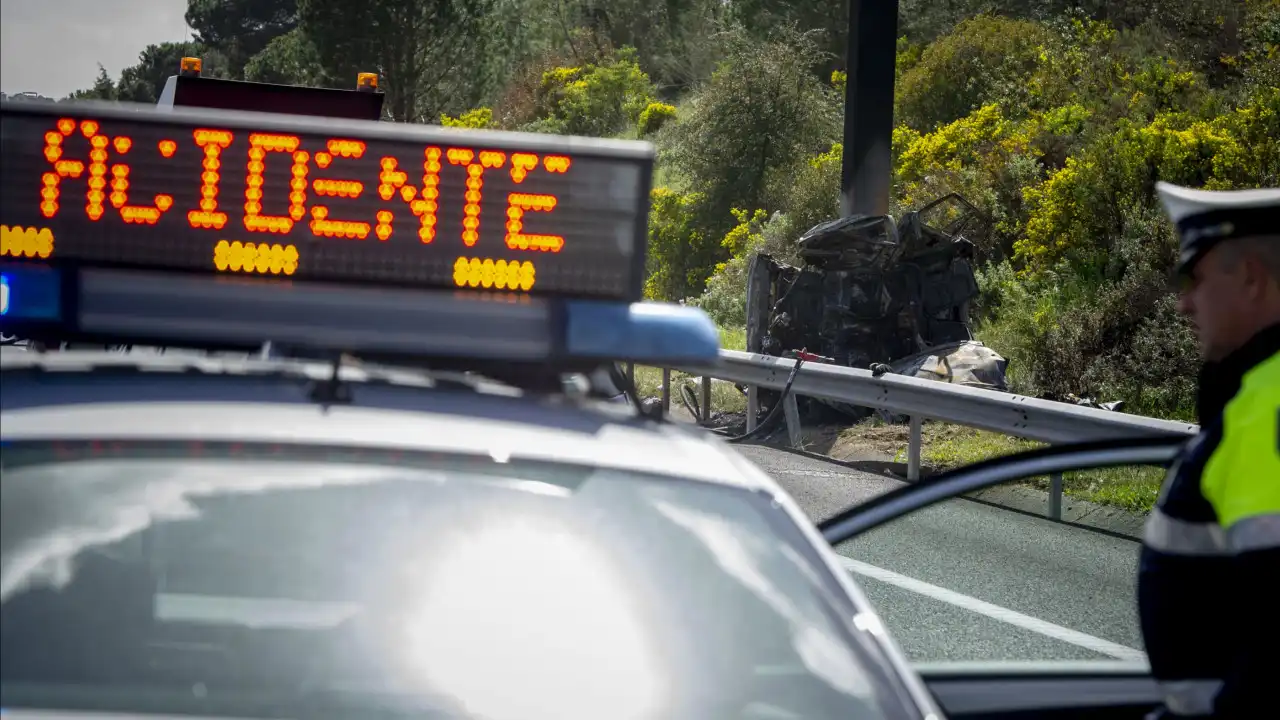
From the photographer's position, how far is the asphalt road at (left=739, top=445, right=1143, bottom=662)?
4367mm

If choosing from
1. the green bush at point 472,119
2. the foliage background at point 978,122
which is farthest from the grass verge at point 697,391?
the green bush at point 472,119

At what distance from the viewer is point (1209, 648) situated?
2.67 meters

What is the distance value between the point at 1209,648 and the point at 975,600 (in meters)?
4.14

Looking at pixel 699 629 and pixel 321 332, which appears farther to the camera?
pixel 321 332

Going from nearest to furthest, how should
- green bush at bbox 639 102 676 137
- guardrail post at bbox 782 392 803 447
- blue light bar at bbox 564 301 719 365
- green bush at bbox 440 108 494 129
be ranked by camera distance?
blue light bar at bbox 564 301 719 365 → guardrail post at bbox 782 392 803 447 → green bush at bbox 639 102 676 137 → green bush at bbox 440 108 494 129

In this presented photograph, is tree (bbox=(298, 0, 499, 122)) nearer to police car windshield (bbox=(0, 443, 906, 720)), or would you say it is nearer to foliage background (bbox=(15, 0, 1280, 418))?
foliage background (bbox=(15, 0, 1280, 418))

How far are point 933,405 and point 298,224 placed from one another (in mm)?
9289

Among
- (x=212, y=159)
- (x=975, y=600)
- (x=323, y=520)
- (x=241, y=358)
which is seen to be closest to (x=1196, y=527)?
(x=323, y=520)

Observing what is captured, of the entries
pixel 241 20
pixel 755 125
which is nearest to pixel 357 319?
pixel 755 125

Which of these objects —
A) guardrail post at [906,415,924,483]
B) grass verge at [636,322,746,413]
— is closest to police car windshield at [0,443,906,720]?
guardrail post at [906,415,924,483]

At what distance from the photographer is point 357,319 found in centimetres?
287

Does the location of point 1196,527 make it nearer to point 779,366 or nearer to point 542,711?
point 542,711

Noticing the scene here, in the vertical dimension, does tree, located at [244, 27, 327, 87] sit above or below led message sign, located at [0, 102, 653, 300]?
above

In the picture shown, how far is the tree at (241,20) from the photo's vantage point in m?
105
